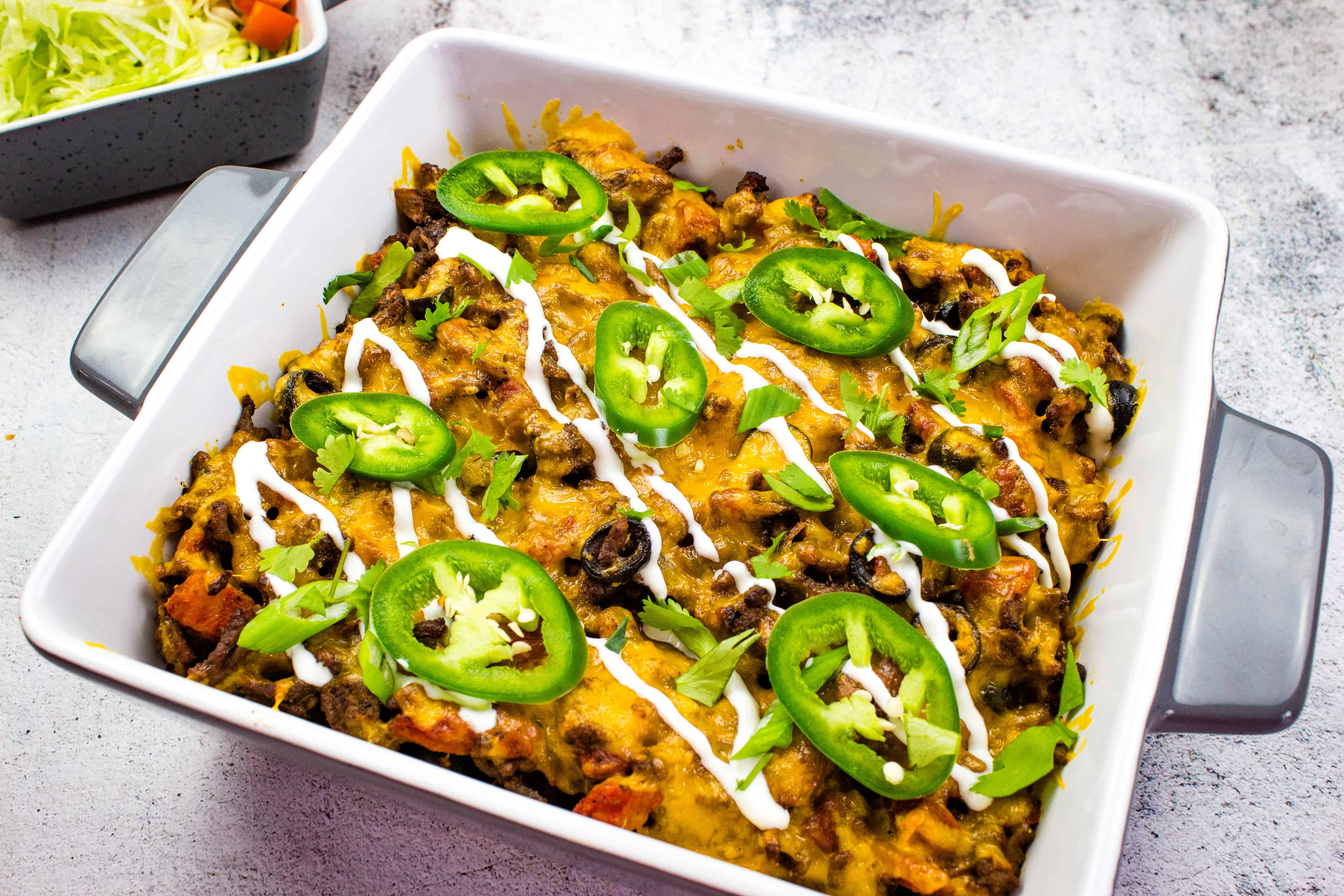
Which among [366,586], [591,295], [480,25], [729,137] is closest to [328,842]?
[366,586]

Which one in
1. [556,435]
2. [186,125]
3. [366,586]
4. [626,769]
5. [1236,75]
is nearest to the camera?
[626,769]

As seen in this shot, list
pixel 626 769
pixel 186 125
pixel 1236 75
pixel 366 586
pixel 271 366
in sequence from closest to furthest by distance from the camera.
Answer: pixel 626 769
pixel 366 586
pixel 271 366
pixel 186 125
pixel 1236 75

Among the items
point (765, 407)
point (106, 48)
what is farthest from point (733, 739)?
point (106, 48)

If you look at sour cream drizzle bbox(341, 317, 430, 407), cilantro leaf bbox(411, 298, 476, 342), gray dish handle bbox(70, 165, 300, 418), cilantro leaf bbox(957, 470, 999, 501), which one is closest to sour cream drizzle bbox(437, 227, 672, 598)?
cilantro leaf bbox(411, 298, 476, 342)

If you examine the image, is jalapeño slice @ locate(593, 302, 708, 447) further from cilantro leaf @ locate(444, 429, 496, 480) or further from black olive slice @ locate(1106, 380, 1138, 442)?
black olive slice @ locate(1106, 380, 1138, 442)

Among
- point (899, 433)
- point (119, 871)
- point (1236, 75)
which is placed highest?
point (1236, 75)

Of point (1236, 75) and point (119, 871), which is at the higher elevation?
point (1236, 75)

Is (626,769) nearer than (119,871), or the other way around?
(626,769)

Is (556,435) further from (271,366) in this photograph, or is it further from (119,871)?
(119,871)
